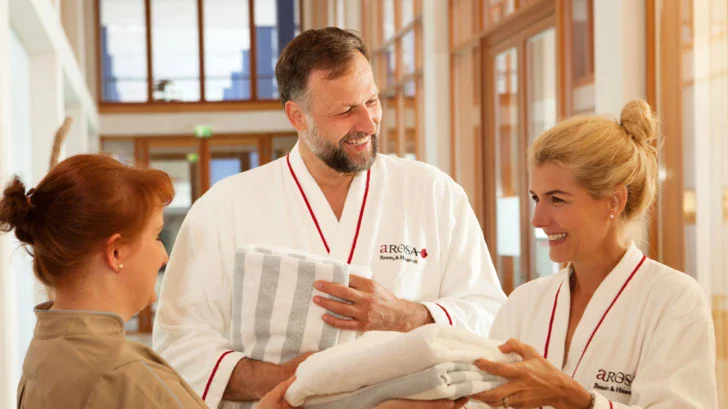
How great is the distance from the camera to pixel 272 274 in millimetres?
1610

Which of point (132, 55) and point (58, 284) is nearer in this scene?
point (58, 284)

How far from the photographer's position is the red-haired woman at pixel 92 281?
1.13m

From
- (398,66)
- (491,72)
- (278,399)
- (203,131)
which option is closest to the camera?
(278,399)

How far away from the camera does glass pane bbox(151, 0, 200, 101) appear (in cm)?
1095

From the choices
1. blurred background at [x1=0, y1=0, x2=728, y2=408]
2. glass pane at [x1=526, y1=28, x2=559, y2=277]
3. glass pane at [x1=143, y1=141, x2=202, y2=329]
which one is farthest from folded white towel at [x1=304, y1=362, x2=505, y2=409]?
glass pane at [x1=143, y1=141, x2=202, y2=329]

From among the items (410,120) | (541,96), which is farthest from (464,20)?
(410,120)

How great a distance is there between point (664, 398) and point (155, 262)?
93 cm

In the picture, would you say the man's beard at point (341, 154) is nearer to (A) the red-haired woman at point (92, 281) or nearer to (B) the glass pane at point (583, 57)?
(A) the red-haired woman at point (92, 281)

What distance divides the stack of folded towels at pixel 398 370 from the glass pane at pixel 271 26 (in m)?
10.2

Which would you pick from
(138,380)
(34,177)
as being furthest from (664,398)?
(34,177)

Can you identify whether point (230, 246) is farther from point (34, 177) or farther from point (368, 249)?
point (34, 177)

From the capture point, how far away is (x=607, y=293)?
1604mm

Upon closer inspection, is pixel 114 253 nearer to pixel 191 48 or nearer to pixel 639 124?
pixel 639 124

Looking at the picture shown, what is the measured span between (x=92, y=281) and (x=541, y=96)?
11.0ft
